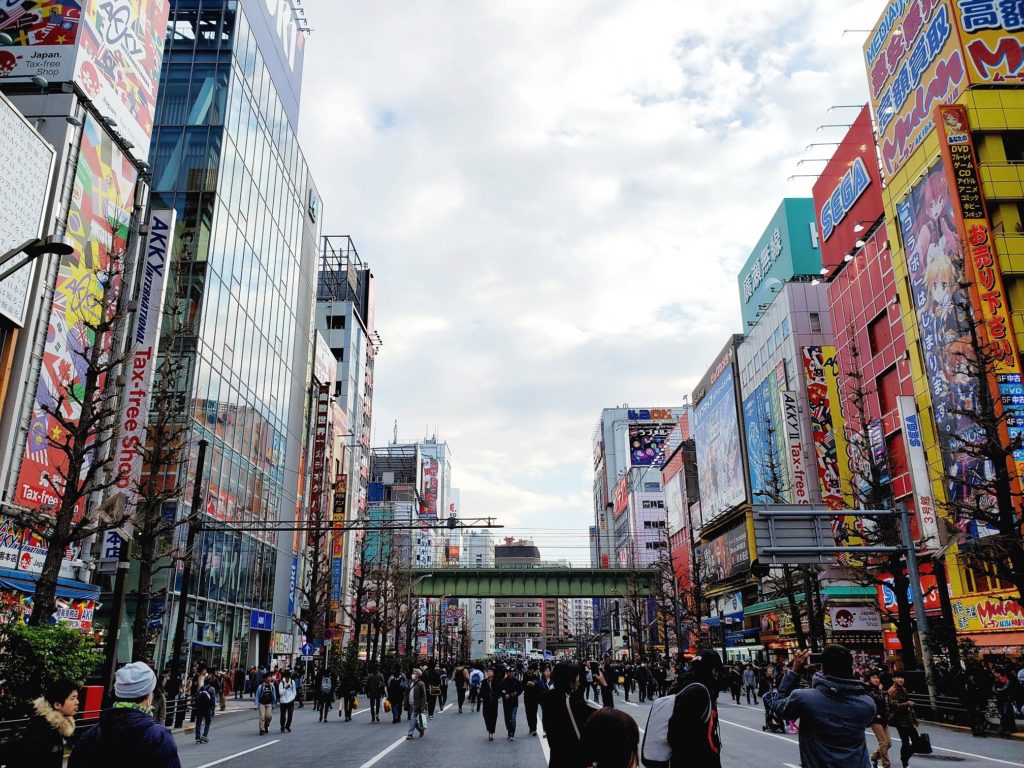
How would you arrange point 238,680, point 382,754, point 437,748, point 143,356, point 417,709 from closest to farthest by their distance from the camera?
point 382,754 → point 437,748 → point 417,709 → point 143,356 → point 238,680

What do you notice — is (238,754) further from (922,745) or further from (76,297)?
(76,297)

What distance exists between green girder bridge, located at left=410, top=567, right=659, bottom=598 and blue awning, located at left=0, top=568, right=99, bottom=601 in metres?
40.9

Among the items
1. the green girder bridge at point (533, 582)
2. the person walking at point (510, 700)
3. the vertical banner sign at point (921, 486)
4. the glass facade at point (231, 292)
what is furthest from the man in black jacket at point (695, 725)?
the green girder bridge at point (533, 582)

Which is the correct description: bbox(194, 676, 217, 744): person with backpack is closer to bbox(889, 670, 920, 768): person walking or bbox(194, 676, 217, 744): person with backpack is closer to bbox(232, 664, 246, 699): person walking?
bbox(889, 670, 920, 768): person walking

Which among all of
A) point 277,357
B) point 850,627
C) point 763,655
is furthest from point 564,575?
point 850,627

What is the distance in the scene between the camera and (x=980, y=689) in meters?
21.3

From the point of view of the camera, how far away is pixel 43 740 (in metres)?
5.78

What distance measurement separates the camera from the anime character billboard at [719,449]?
66.6 metres

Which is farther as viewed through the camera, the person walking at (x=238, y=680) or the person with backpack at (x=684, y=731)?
the person walking at (x=238, y=680)

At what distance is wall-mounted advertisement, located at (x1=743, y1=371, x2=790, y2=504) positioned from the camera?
54.3 m

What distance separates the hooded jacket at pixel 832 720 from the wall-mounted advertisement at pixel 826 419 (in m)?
42.6

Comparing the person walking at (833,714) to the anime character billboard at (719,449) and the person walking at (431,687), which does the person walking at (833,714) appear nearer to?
the person walking at (431,687)

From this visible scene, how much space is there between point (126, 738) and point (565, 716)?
13.6 ft

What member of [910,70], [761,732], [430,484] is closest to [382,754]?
[761,732]
